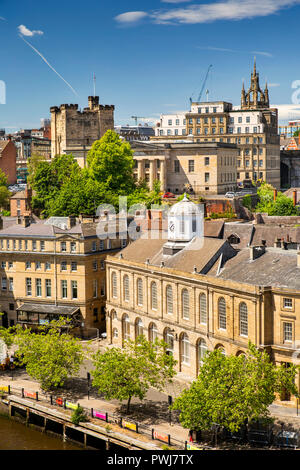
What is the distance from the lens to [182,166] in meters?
132

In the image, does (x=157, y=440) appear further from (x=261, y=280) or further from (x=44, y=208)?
(x=44, y=208)

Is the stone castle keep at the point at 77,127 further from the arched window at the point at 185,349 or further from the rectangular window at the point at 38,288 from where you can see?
the arched window at the point at 185,349

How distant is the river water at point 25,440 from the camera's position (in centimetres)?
5184

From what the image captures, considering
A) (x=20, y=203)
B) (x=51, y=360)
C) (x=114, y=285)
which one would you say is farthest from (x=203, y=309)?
(x=20, y=203)

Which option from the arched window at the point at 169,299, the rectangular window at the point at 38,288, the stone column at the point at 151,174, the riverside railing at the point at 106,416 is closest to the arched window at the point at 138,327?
the arched window at the point at 169,299

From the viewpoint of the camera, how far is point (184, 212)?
6825 cm

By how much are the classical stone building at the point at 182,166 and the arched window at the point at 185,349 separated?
232 ft

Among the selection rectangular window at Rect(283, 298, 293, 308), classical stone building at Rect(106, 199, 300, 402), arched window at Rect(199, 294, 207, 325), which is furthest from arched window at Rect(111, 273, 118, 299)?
rectangular window at Rect(283, 298, 293, 308)

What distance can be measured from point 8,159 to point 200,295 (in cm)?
10379

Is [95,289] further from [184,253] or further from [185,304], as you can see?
[185,304]

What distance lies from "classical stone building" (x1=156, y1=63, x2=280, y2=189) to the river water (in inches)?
4258

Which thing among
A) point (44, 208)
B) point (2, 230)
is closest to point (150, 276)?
point (2, 230)

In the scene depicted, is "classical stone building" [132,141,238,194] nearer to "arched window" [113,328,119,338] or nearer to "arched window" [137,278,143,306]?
"arched window" [113,328,119,338]

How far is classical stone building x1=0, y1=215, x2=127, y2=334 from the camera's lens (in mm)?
75750
